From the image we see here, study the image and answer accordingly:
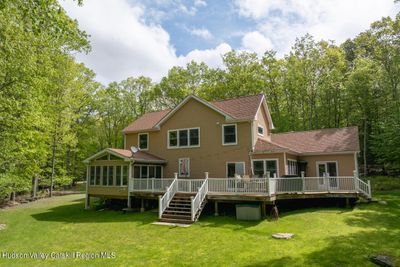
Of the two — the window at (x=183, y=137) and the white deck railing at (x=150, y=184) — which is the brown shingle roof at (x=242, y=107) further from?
the white deck railing at (x=150, y=184)

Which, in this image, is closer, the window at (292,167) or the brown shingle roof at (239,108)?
the window at (292,167)

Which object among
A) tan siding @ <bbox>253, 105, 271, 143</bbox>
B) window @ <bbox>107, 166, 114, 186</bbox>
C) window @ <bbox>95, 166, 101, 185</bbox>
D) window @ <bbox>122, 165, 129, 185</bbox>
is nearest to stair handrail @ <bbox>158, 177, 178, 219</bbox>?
window @ <bbox>122, 165, 129, 185</bbox>

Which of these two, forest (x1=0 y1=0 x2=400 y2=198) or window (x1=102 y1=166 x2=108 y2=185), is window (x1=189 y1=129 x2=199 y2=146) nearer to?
window (x1=102 y1=166 x2=108 y2=185)

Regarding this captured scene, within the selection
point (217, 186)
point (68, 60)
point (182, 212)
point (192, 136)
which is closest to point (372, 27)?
point (192, 136)

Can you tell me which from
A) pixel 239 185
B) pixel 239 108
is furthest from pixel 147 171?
pixel 239 108

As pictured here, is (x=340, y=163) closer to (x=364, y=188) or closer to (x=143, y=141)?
(x=364, y=188)

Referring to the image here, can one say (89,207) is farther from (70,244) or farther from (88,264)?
(88,264)

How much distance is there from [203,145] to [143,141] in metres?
5.52

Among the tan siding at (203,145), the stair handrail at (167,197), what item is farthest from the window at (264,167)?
the stair handrail at (167,197)

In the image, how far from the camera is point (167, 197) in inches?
596

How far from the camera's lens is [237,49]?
37500mm

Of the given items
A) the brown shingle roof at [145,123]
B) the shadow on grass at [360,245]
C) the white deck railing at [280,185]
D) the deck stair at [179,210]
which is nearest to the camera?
the shadow on grass at [360,245]

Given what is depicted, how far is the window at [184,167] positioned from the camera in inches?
785

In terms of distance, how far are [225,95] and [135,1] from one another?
27.7 meters
